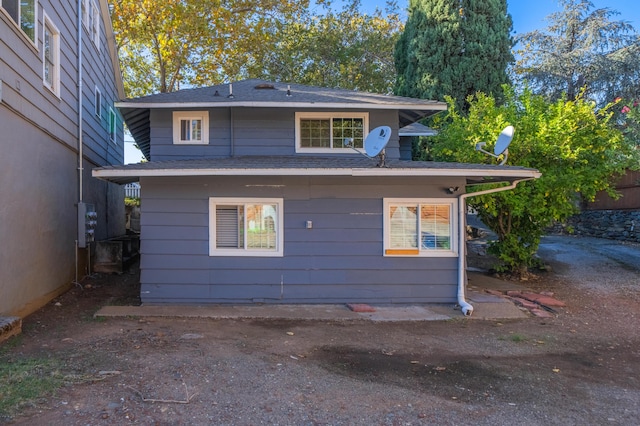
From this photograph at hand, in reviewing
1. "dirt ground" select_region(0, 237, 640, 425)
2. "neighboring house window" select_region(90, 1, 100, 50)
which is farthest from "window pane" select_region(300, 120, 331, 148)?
"neighboring house window" select_region(90, 1, 100, 50)

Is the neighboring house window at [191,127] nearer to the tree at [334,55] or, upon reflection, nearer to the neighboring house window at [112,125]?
the neighboring house window at [112,125]

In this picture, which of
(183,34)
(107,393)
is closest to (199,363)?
(107,393)

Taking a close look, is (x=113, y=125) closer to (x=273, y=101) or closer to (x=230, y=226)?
(x=273, y=101)

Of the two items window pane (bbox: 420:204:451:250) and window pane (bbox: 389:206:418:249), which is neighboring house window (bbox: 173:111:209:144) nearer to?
window pane (bbox: 389:206:418:249)

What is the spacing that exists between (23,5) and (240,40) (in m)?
12.9

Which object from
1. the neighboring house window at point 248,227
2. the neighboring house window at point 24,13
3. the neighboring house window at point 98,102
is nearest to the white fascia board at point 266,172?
the neighboring house window at point 248,227

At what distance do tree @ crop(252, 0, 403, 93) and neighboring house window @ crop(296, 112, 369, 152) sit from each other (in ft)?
38.2

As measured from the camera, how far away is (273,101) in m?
8.46

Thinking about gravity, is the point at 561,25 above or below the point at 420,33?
above

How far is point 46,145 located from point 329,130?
5120mm

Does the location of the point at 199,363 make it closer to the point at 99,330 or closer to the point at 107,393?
the point at 107,393

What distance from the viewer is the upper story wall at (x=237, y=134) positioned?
8.56 meters

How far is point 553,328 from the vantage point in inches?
261

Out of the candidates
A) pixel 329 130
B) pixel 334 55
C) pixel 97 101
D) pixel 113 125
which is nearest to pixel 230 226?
pixel 329 130
